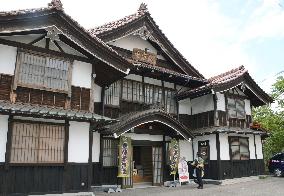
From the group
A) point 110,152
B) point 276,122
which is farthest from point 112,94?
point 276,122

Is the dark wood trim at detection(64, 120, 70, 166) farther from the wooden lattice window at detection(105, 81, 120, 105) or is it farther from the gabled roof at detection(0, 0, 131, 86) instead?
the wooden lattice window at detection(105, 81, 120, 105)

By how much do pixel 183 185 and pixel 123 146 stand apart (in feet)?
16.4

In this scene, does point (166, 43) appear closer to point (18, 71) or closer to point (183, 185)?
point (183, 185)

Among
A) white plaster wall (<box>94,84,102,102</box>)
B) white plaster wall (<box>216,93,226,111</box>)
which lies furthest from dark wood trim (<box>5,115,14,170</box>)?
white plaster wall (<box>216,93,226,111</box>)

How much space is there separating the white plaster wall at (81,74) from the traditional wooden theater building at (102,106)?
5cm

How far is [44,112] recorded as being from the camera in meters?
10.7

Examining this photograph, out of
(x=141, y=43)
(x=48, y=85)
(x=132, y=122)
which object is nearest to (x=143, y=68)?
(x=141, y=43)

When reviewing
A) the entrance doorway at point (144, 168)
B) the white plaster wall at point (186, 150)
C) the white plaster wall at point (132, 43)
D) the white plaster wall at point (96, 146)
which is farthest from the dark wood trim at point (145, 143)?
the white plaster wall at point (132, 43)

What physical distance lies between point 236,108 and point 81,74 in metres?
13.1

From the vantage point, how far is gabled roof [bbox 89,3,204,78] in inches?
677

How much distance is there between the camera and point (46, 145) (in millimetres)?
11633

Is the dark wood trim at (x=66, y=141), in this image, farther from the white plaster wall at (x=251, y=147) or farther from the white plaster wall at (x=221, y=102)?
the white plaster wall at (x=251, y=147)

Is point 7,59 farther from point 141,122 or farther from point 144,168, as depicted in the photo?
point 144,168

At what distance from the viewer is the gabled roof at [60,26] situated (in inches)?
436
